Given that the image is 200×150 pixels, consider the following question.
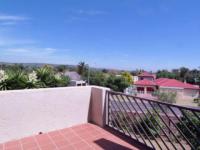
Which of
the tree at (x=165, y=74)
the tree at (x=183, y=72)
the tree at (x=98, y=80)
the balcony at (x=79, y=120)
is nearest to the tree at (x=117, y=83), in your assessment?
the tree at (x=98, y=80)

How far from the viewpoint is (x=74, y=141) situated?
3014mm

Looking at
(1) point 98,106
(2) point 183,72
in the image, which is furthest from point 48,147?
(2) point 183,72

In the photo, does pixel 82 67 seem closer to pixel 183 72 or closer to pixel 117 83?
pixel 117 83

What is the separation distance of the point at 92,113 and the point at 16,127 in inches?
65.2

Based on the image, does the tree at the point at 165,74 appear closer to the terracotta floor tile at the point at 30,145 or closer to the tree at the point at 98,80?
the tree at the point at 98,80

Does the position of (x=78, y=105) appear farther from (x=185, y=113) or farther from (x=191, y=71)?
(x=191, y=71)

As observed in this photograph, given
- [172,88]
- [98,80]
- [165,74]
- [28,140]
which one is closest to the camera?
[28,140]

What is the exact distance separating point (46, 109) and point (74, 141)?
0.84 meters

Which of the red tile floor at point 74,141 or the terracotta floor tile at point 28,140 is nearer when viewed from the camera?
the red tile floor at point 74,141

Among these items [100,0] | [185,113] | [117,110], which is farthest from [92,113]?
[100,0]

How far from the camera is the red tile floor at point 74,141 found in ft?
9.13

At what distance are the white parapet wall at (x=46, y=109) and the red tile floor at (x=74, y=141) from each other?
0.52ft

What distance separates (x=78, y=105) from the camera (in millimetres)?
3773

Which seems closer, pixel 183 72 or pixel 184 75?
pixel 184 75
